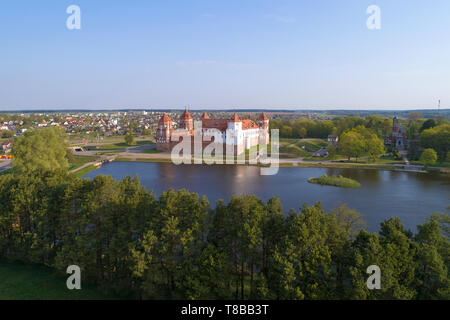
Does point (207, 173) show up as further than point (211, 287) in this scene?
Yes

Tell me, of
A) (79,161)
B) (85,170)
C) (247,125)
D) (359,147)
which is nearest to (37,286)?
(85,170)

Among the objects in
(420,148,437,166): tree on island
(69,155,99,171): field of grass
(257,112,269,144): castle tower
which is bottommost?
(69,155,99,171): field of grass

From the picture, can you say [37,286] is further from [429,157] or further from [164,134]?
[164,134]

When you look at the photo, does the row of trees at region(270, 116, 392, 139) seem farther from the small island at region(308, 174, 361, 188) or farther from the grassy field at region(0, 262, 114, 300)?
the grassy field at region(0, 262, 114, 300)

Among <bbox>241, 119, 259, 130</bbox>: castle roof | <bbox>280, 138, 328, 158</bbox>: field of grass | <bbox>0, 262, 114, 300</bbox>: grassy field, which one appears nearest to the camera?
<bbox>0, 262, 114, 300</bbox>: grassy field

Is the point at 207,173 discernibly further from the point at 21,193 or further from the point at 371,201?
the point at 21,193

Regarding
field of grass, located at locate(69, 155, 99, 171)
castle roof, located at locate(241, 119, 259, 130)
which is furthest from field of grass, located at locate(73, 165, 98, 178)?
castle roof, located at locate(241, 119, 259, 130)

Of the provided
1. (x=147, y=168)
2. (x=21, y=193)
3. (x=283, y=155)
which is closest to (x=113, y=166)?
(x=147, y=168)
